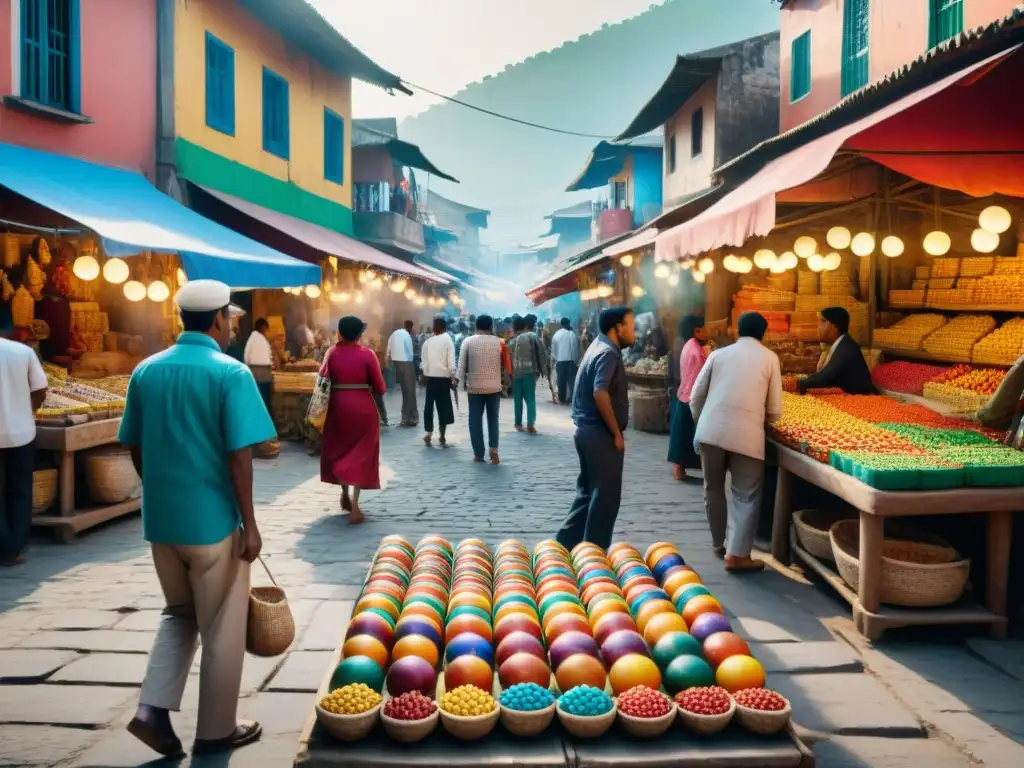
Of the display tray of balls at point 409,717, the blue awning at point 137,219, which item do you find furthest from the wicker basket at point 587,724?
the blue awning at point 137,219

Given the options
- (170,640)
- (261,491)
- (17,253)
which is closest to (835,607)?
(170,640)

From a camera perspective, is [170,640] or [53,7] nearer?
[170,640]

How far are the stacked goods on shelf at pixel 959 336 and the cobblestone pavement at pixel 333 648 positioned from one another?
333cm

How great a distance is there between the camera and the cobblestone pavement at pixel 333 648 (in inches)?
153

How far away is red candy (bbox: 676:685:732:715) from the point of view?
3385mm

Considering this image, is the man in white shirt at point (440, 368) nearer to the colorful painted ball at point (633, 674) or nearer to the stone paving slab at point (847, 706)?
the stone paving slab at point (847, 706)

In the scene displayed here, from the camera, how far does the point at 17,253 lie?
31.3 ft

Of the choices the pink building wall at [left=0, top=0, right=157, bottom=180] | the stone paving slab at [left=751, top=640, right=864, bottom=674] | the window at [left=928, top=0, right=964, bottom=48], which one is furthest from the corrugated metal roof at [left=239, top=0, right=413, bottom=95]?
the stone paving slab at [left=751, top=640, right=864, bottom=674]

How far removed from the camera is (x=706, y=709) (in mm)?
3385

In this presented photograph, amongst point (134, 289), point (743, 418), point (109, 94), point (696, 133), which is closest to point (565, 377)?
point (696, 133)

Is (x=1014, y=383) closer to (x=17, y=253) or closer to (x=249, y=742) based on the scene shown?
(x=249, y=742)

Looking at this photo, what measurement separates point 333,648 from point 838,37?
15015 mm

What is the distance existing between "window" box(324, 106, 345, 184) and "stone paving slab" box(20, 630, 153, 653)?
16.6 meters

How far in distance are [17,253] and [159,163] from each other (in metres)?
3.61
